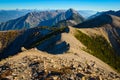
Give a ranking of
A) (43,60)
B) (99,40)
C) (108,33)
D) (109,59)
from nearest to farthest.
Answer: (43,60) < (109,59) < (99,40) < (108,33)

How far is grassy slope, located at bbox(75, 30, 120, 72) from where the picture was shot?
152875mm

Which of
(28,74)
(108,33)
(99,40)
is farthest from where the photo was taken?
(108,33)

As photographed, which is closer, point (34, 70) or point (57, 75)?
point (57, 75)

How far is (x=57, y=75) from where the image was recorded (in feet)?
136

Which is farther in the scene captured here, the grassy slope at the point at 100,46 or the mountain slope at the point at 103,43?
the grassy slope at the point at 100,46

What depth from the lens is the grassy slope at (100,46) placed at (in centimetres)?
15288

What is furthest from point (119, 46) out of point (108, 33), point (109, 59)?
point (109, 59)

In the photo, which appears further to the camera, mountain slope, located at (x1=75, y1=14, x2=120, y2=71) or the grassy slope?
the grassy slope

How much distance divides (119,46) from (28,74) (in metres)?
151

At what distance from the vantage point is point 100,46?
549 feet

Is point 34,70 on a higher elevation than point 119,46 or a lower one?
higher

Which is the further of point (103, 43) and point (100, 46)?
point (103, 43)

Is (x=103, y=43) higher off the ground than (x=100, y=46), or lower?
higher

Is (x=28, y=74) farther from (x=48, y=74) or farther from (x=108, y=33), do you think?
(x=108, y=33)
